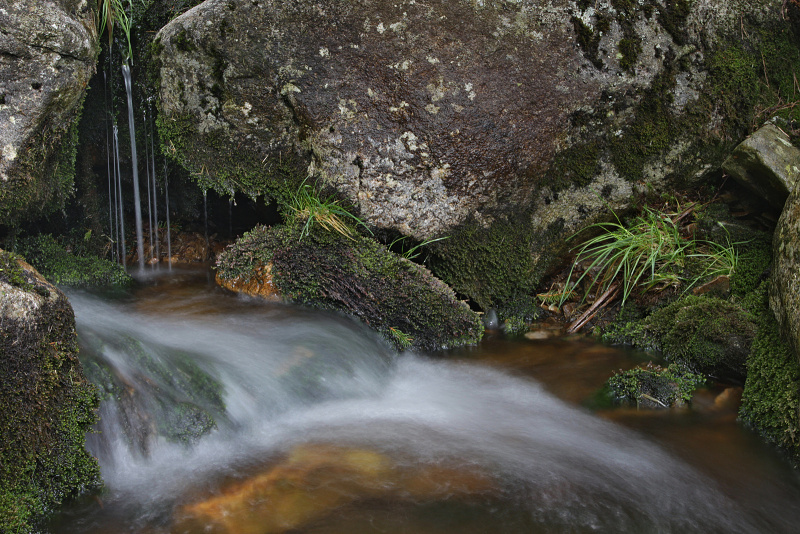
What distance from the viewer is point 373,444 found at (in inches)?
138

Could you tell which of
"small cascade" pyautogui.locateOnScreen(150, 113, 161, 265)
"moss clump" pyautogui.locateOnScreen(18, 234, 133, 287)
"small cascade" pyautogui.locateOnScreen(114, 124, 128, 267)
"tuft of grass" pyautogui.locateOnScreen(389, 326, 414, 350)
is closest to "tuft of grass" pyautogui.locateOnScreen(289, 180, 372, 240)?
"tuft of grass" pyautogui.locateOnScreen(389, 326, 414, 350)

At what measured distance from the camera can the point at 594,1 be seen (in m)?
4.92

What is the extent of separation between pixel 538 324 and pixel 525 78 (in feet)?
6.54

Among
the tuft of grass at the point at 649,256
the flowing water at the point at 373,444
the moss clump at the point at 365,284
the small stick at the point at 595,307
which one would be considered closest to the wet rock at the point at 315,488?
the flowing water at the point at 373,444

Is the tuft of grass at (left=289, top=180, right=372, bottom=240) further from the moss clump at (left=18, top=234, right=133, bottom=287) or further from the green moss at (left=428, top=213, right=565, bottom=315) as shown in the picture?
the moss clump at (left=18, top=234, right=133, bottom=287)

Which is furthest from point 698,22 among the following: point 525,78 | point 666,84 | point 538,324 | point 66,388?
point 66,388

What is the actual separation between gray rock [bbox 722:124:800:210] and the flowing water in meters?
1.65

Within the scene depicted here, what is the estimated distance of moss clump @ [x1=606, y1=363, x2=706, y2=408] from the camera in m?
4.05

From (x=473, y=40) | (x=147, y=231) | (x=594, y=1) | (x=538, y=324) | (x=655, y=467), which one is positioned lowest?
(x=655, y=467)

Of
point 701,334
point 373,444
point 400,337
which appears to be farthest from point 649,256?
point 373,444

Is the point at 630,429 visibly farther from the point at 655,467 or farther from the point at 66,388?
the point at 66,388

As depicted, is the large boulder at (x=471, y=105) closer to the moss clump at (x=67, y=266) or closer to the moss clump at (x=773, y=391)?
the moss clump at (x=67, y=266)

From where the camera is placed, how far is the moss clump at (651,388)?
4055 mm

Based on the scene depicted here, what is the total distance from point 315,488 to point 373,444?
0.53m
